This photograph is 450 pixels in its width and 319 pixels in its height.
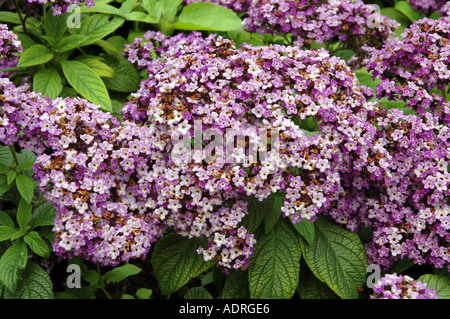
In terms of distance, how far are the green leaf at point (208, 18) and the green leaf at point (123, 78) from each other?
458 mm

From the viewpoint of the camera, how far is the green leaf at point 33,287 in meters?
2.60

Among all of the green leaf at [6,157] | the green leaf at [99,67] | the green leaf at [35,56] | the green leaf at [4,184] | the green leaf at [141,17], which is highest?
the green leaf at [141,17]

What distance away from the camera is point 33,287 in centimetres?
262

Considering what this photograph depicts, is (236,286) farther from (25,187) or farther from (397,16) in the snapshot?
(397,16)

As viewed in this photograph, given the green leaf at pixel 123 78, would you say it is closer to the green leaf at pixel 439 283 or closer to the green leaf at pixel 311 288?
the green leaf at pixel 311 288

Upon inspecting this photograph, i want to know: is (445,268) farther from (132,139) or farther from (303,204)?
(132,139)

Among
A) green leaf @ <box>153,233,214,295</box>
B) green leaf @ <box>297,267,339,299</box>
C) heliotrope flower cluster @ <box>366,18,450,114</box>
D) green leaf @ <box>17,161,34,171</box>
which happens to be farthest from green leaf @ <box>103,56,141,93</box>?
green leaf @ <box>297,267,339,299</box>

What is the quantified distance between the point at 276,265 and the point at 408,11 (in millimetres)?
3265

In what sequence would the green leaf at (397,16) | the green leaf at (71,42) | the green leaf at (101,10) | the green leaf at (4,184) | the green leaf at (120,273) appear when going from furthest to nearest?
the green leaf at (397,16), the green leaf at (101,10), the green leaf at (71,42), the green leaf at (120,273), the green leaf at (4,184)

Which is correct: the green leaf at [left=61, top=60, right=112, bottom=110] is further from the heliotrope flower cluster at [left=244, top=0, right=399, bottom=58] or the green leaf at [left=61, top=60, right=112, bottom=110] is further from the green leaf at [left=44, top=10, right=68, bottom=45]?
the heliotrope flower cluster at [left=244, top=0, right=399, bottom=58]

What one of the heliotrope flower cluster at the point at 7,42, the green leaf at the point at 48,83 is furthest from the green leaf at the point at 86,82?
the heliotrope flower cluster at the point at 7,42

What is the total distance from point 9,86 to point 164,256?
1.14 m

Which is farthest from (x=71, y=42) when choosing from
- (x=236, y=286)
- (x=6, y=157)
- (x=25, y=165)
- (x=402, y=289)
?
(x=402, y=289)

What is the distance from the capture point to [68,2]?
3021mm
